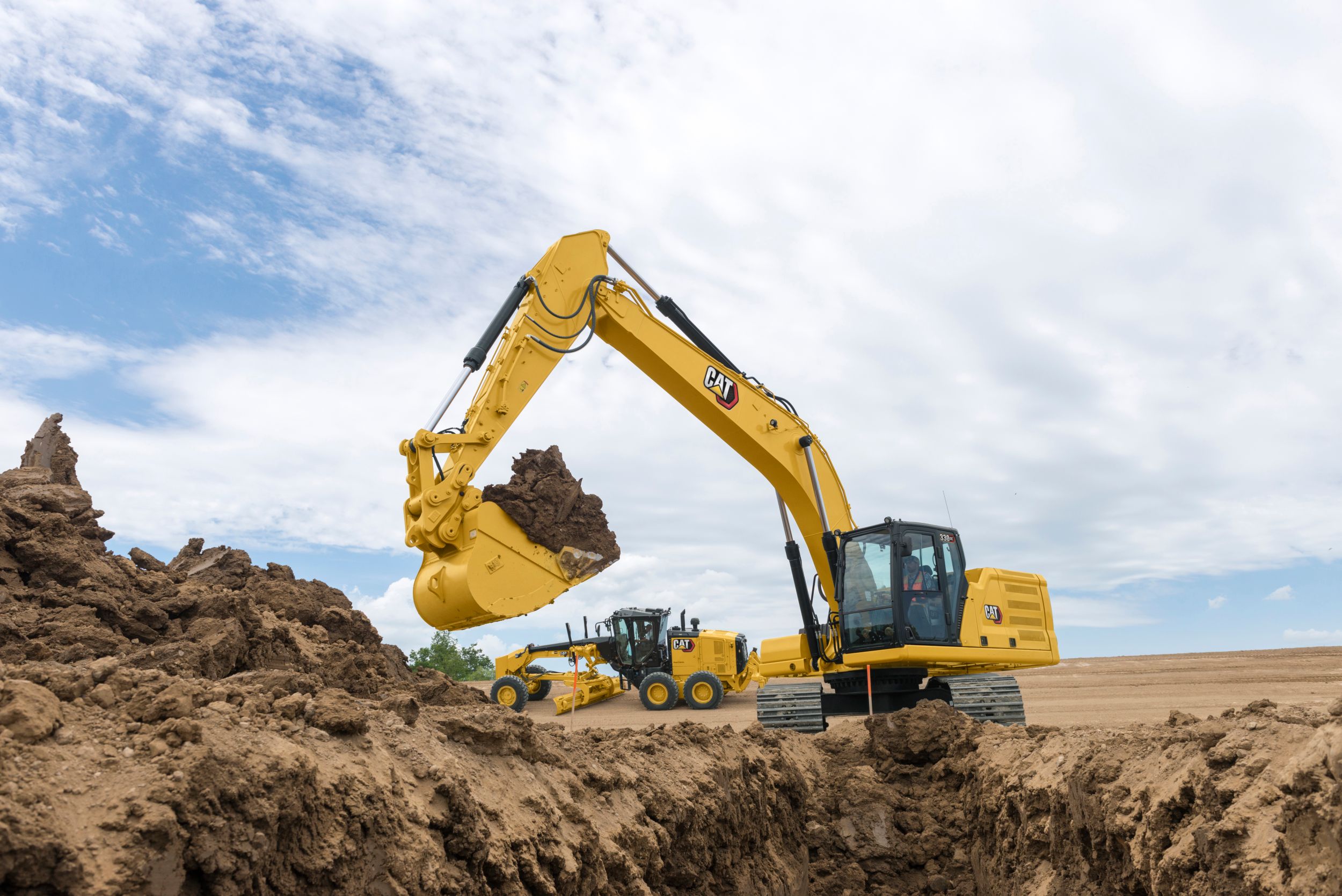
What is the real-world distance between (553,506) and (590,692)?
10.3m

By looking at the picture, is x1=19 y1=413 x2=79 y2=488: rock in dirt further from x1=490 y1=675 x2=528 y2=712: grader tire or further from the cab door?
x1=490 y1=675 x2=528 y2=712: grader tire

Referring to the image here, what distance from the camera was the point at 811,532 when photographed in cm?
1162

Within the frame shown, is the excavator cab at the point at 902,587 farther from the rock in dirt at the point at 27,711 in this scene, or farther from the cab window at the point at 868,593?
the rock in dirt at the point at 27,711

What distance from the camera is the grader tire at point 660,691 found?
1811cm

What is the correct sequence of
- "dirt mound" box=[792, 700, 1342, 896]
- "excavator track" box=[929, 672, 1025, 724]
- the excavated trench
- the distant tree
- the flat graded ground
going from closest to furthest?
the excavated trench
"dirt mound" box=[792, 700, 1342, 896]
"excavator track" box=[929, 672, 1025, 724]
the flat graded ground
the distant tree

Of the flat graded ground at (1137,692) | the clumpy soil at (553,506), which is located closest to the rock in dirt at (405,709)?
the clumpy soil at (553,506)

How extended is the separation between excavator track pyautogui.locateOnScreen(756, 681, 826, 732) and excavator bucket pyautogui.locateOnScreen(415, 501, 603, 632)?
9.92 ft

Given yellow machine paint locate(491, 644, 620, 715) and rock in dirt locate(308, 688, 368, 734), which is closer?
rock in dirt locate(308, 688, 368, 734)

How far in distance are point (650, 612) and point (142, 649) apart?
1418 centimetres

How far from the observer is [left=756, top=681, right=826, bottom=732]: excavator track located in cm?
Result: 1062

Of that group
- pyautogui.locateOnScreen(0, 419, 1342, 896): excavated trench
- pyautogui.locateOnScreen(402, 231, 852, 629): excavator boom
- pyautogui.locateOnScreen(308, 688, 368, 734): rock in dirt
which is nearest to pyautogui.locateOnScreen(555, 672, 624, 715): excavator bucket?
pyautogui.locateOnScreen(402, 231, 852, 629): excavator boom

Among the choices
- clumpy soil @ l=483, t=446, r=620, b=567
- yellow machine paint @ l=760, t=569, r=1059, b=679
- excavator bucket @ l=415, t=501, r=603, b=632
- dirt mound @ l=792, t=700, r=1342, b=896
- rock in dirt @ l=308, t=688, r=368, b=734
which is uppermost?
clumpy soil @ l=483, t=446, r=620, b=567

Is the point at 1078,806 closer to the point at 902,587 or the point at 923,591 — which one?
the point at 902,587

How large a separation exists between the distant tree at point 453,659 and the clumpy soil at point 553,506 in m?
22.2
